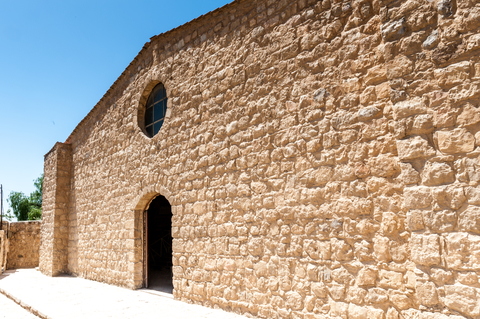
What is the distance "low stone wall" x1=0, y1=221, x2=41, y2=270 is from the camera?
1337cm

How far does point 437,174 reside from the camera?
261cm

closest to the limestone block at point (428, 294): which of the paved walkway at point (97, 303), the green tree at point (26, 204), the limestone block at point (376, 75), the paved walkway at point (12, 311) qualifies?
the limestone block at point (376, 75)

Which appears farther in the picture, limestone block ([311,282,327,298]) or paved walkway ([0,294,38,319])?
paved walkway ([0,294,38,319])

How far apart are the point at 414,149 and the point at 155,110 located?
17.9ft

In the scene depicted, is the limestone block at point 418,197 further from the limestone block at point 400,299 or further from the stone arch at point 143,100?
the stone arch at point 143,100

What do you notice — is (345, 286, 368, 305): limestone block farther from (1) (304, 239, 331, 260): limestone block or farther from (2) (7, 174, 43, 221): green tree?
(2) (7, 174, 43, 221): green tree

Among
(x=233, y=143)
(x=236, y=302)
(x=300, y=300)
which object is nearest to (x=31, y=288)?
(x=236, y=302)

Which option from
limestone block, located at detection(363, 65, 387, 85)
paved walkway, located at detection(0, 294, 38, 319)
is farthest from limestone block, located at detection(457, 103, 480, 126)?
paved walkway, located at detection(0, 294, 38, 319)

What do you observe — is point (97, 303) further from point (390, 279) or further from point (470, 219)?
point (470, 219)

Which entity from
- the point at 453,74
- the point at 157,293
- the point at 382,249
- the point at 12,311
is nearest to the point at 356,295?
the point at 382,249

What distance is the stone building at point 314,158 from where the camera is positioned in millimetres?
2576

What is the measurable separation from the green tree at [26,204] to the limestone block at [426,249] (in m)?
33.9

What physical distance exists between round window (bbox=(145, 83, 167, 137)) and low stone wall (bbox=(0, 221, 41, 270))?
9832 millimetres

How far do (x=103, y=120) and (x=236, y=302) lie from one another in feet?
20.3
